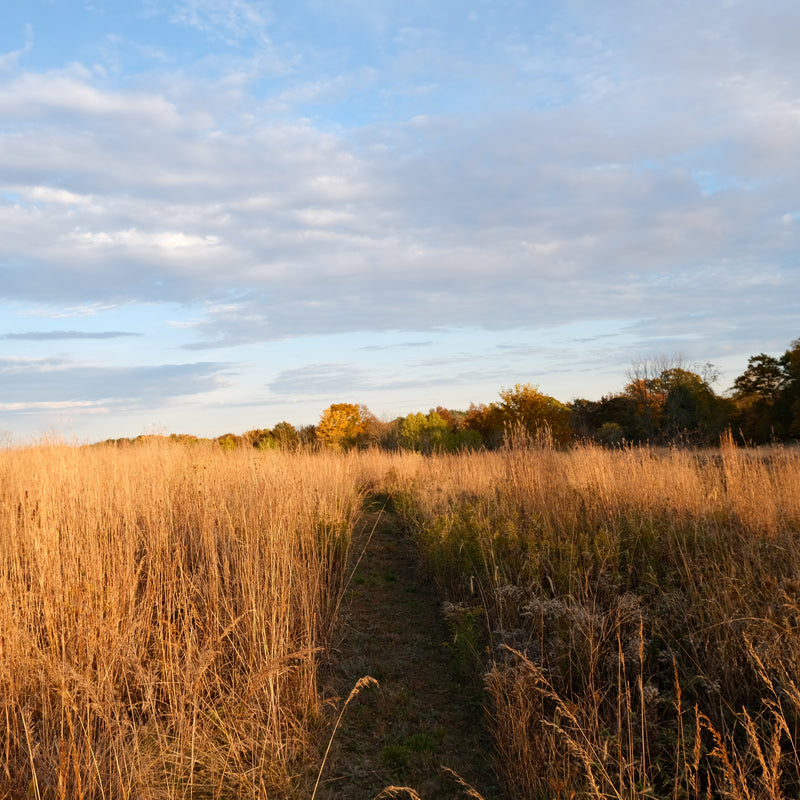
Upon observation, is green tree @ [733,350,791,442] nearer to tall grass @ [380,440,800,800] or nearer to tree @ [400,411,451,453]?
tree @ [400,411,451,453]

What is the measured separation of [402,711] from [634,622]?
5.78ft

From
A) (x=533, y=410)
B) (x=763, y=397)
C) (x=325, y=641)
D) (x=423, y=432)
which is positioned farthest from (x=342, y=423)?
(x=325, y=641)

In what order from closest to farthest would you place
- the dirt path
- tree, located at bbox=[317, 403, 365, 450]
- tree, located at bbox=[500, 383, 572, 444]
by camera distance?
the dirt path, tree, located at bbox=[500, 383, 572, 444], tree, located at bbox=[317, 403, 365, 450]

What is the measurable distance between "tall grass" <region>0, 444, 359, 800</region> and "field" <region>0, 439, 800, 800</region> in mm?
22

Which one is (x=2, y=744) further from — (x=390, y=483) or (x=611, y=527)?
(x=390, y=483)

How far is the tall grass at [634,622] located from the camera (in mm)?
2854

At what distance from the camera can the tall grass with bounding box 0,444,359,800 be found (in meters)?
2.92

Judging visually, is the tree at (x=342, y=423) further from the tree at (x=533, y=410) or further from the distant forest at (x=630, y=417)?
the tree at (x=533, y=410)

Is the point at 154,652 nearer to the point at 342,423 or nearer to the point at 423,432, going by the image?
the point at 423,432

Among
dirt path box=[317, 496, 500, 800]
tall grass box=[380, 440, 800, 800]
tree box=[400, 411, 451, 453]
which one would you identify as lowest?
dirt path box=[317, 496, 500, 800]

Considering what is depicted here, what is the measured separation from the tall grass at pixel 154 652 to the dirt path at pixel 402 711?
0.96 feet

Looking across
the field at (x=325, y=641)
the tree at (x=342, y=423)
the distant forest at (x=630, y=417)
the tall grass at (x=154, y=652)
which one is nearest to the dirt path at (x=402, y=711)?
the field at (x=325, y=641)

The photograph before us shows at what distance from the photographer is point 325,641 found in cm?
474

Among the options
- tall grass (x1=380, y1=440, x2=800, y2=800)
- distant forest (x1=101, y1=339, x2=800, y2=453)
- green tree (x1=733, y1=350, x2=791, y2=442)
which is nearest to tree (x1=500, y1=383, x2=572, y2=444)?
distant forest (x1=101, y1=339, x2=800, y2=453)
